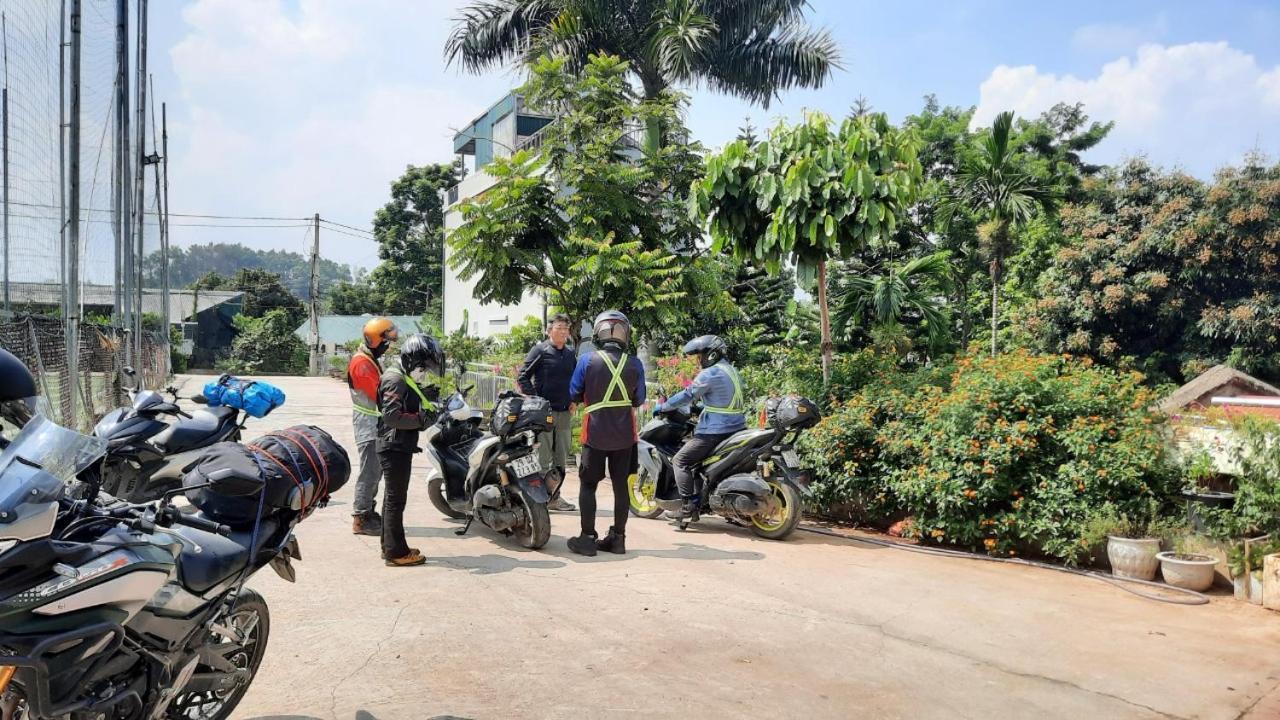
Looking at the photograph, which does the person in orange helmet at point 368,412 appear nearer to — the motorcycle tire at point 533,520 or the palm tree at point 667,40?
the motorcycle tire at point 533,520

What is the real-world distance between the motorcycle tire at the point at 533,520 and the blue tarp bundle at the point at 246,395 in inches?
76.8

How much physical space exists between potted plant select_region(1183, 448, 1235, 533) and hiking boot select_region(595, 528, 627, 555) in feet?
14.2

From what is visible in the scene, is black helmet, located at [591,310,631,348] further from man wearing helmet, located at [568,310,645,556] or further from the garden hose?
the garden hose

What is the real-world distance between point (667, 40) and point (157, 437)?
14885 millimetres

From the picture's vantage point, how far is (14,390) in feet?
9.00

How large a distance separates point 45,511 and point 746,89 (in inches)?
806

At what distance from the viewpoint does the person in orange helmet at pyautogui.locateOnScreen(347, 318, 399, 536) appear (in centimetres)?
729

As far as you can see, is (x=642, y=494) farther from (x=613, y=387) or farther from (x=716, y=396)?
(x=613, y=387)

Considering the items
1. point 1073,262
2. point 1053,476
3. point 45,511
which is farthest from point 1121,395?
point 1073,262

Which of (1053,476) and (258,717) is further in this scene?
(1053,476)

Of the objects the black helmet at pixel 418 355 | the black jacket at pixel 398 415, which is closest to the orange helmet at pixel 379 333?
the black helmet at pixel 418 355

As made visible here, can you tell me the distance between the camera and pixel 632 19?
19344 millimetres

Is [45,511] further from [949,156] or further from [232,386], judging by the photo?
[949,156]

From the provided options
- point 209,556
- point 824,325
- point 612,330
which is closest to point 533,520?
point 612,330
